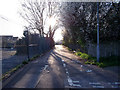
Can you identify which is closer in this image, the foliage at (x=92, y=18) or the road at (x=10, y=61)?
the road at (x=10, y=61)

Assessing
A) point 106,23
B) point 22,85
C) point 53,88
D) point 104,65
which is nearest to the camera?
point 53,88

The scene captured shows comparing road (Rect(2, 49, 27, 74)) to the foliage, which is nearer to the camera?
road (Rect(2, 49, 27, 74))

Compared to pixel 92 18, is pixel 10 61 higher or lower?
lower

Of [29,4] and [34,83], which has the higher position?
[29,4]

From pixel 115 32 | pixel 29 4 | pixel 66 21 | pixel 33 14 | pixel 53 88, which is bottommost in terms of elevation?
pixel 53 88

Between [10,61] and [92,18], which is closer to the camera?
[10,61]

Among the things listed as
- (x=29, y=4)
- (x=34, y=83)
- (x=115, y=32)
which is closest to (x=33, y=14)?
(x=29, y=4)

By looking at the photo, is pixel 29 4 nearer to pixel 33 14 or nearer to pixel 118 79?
pixel 33 14

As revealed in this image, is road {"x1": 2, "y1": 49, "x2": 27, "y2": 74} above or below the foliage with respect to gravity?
below

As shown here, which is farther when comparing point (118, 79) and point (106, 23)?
point (106, 23)

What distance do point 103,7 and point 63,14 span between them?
5.86m

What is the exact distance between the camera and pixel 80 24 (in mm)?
A: 14469

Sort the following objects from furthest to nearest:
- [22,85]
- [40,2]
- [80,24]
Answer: [40,2] → [80,24] → [22,85]

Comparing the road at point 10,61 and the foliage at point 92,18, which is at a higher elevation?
the foliage at point 92,18
